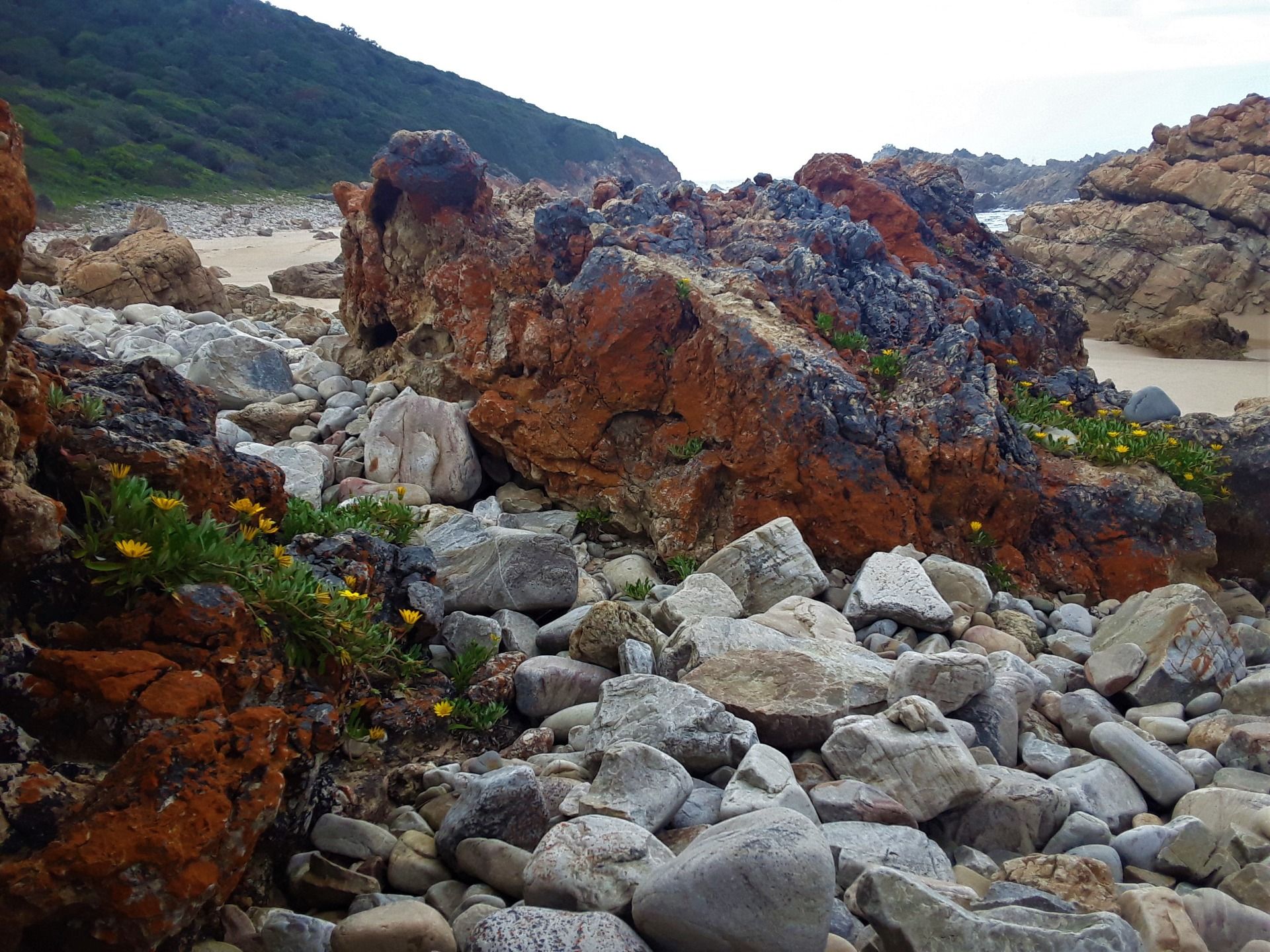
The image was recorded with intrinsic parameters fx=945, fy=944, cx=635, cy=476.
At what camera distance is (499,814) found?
327cm

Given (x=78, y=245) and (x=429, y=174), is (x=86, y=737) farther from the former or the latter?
(x=78, y=245)

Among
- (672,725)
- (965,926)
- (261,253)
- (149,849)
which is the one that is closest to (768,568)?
(672,725)

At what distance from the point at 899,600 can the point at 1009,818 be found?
80.9 inches

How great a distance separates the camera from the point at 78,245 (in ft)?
66.4

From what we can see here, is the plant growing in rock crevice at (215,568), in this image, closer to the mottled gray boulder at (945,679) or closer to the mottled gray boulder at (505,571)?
the mottled gray boulder at (505,571)

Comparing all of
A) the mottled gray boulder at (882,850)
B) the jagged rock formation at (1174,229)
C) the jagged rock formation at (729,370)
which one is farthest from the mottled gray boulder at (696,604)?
the jagged rock formation at (1174,229)

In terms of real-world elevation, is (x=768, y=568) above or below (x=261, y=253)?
above

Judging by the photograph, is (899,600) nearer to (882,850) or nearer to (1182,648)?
(1182,648)

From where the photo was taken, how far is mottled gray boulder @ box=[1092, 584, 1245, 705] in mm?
5031

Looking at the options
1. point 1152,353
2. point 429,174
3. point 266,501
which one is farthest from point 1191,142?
point 266,501

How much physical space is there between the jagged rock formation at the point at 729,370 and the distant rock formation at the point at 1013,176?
5378 centimetres

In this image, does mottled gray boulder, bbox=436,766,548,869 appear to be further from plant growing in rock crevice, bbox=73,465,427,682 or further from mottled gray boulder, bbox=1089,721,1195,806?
mottled gray boulder, bbox=1089,721,1195,806

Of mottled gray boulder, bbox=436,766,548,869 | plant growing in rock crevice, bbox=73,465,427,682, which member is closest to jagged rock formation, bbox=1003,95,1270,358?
mottled gray boulder, bbox=436,766,548,869

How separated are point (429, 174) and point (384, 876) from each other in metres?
7.00
